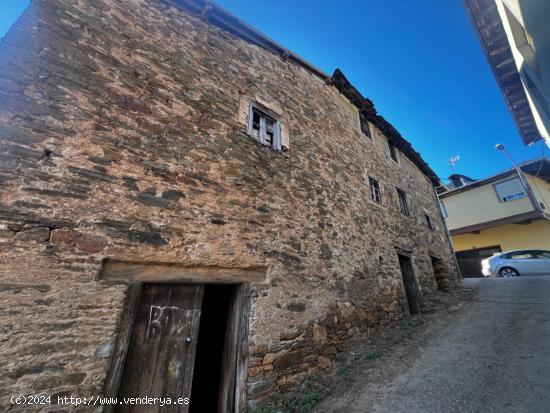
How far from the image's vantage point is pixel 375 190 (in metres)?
7.56

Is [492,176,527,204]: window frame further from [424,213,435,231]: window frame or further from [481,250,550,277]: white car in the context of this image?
[424,213,435,231]: window frame

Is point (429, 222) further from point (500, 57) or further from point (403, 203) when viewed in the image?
point (500, 57)

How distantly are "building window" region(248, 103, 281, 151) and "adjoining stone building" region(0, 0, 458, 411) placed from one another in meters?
0.04

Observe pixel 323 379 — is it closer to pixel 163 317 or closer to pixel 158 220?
pixel 163 317

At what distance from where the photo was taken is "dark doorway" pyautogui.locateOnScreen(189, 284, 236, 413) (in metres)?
3.59

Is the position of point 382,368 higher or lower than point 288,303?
lower

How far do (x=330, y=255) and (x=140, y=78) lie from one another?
4.42m

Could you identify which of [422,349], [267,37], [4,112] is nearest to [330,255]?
[422,349]

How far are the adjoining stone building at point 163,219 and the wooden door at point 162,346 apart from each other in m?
0.01

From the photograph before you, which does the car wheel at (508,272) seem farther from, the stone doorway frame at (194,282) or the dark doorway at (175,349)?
the dark doorway at (175,349)

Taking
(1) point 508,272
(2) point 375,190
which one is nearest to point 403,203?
(2) point 375,190

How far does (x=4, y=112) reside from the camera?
247cm

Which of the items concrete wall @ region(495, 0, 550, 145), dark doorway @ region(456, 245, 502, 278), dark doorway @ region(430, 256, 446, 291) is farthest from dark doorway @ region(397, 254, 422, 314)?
dark doorway @ region(456, 245, 502, 278)

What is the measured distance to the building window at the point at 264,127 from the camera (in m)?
4.79
